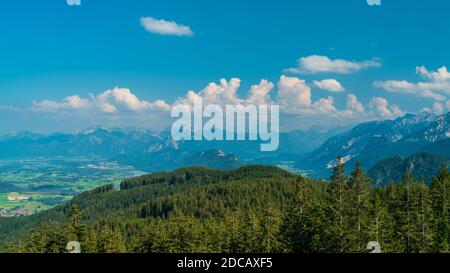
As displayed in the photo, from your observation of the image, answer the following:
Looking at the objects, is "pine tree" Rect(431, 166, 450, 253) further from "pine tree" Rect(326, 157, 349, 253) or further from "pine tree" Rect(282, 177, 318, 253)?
"pine tree" Rect(326, 157, 349, 253)

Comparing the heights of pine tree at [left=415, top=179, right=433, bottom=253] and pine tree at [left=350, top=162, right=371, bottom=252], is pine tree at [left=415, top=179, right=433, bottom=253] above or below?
below

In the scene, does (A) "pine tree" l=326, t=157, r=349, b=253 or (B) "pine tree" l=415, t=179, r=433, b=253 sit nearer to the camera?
(A) "pine tree" l=326, t=157, r=349, b=253

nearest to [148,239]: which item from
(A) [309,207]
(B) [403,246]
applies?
(A) [309,207]

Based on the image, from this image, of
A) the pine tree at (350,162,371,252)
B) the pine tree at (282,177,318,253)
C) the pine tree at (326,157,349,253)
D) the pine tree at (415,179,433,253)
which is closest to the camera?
the pine tree at (326,157,349,253)

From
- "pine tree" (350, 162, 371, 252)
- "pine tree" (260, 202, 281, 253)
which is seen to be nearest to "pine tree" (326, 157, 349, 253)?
"pine tree" (350, 162, 371, 252)

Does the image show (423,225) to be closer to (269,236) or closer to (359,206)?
(359,206)

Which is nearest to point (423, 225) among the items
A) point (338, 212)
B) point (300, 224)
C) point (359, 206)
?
point (300, 224)

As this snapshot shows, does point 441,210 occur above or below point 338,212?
below

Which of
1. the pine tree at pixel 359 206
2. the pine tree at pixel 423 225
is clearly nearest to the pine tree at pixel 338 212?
the pine tree at pixel 359 206

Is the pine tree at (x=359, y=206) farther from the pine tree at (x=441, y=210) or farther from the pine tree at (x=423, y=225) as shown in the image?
the pine tree at (x=441, y=210)
